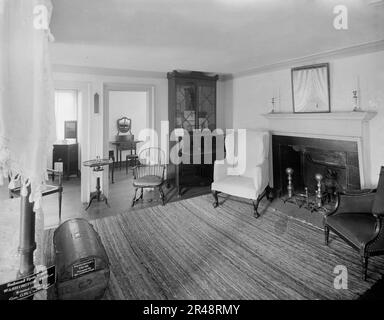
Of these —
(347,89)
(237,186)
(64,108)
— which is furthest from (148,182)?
(64,108)

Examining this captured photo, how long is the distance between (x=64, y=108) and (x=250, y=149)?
13.7 ft

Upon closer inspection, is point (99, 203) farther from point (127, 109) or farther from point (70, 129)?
point (127, 109)

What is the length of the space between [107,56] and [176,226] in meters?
2.37

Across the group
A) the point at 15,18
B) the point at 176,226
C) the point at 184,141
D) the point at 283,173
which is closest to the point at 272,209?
the point at 283,173

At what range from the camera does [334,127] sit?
3.18 m

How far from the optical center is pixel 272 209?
3.52m

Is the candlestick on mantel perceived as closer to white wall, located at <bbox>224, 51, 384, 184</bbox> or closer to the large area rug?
white wall, located at <bbox>224, 51, 384, 184</bbox>

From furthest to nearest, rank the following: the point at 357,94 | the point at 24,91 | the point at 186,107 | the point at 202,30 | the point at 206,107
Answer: the point at 206,107, the point at 186,107, the point at 357,94, the point at 202,30, the point at 24,91

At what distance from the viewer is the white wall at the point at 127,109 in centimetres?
632

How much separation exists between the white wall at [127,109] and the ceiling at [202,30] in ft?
9.56

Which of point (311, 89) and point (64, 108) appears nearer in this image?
point (311, 89)

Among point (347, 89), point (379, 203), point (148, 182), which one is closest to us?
point (379, 203)

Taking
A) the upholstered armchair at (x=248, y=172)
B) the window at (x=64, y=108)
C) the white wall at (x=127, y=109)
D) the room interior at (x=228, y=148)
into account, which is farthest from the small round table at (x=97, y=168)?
the white wall at (x=127, y=109)
